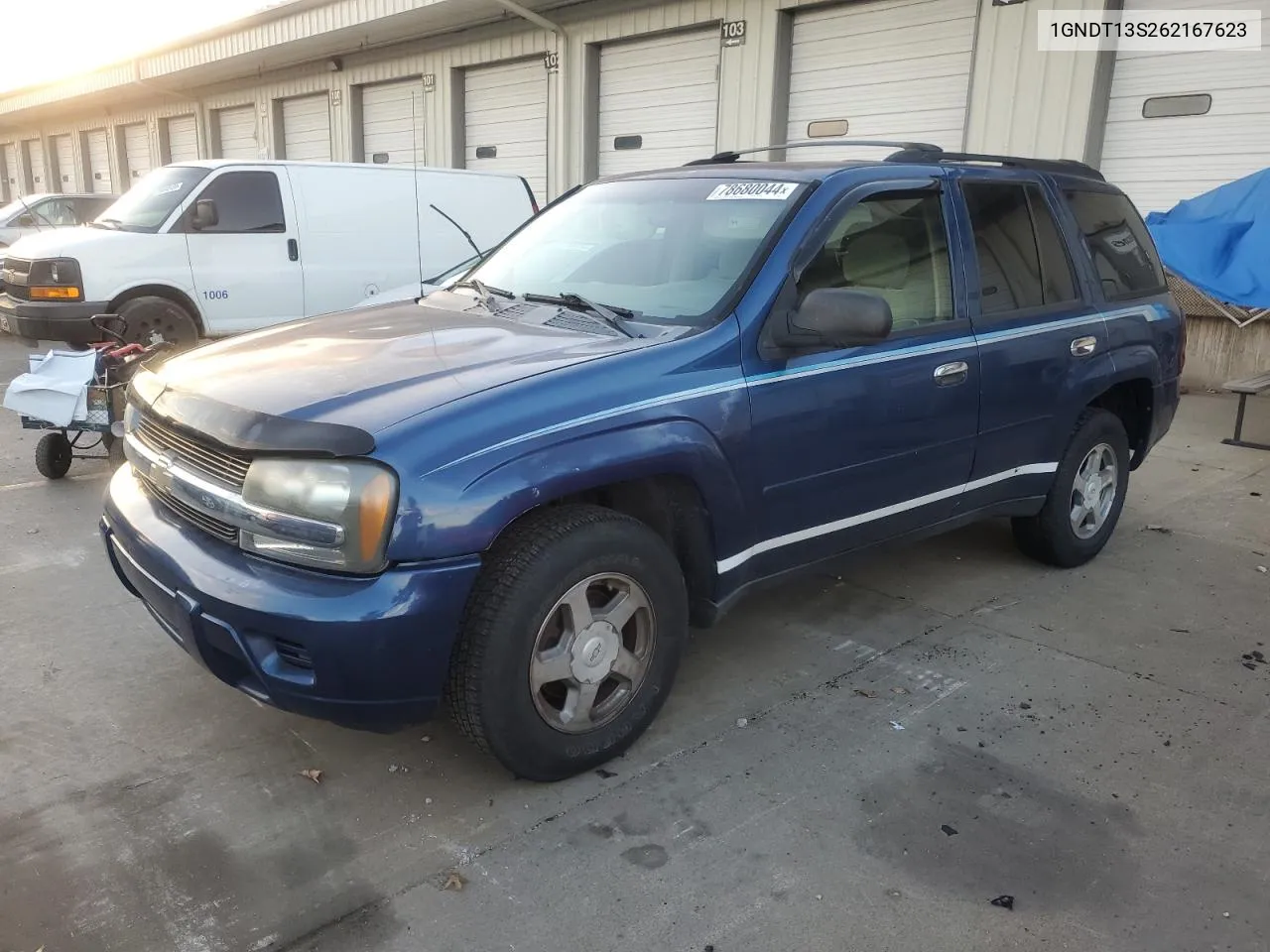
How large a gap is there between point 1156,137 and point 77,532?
9334 mm

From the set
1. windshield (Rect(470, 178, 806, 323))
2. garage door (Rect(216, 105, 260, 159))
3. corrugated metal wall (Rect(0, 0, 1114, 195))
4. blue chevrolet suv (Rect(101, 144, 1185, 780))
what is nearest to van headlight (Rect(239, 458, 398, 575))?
blue chevrolet suv (Rect(101, 144, 1185, 780))

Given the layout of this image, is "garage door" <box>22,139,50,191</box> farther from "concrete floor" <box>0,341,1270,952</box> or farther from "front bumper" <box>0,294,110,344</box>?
"concrete floor" <box>0,341,1270,952</box>

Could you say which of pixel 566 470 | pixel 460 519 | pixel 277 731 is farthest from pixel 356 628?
pixel 277 731

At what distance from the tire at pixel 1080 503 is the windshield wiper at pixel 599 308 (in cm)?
233

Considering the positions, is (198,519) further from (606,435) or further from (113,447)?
(113,447)

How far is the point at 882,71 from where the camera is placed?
1064 cm

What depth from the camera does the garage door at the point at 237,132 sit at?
2136 cm

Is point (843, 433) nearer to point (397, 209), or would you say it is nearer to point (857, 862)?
point (857, 862)

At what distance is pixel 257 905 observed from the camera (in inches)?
96.3

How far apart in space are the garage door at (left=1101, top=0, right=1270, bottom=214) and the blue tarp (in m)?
1.16

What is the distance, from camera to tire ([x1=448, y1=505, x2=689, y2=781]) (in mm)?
2656

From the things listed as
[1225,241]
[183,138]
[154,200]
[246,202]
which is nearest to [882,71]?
[1225,241]

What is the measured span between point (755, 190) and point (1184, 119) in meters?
7.34

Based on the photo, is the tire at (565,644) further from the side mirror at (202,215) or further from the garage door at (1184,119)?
the garage door at (1184,119)
